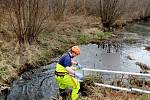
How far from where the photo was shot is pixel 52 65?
695 inches

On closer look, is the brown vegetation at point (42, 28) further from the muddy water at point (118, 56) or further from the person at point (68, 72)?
the person at point (68, 72)

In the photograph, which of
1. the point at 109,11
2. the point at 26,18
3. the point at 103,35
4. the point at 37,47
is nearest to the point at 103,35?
the point at 103,35

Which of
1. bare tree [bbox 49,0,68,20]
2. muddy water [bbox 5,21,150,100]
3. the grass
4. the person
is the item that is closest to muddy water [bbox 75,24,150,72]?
muddy water [bbox 5,21,150,100]

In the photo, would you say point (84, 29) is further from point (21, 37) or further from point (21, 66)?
point (21, 66)

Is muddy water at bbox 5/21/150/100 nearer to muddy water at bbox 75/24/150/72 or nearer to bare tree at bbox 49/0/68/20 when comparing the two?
muddy water at bbox 75/24/150/72

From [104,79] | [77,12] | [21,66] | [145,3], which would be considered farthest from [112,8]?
[104,79]

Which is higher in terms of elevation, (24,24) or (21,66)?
(24,24)

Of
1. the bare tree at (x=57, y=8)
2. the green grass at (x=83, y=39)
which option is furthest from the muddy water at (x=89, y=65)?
the bare tree at (x=57, y=8)

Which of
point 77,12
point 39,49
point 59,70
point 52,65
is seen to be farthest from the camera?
point 77,12

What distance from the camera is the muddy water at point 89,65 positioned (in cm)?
1358

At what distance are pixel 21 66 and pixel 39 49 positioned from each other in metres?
2.78

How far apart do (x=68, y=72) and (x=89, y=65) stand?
334 inches

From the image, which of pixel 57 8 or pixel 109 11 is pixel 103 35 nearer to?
pixel 109 11

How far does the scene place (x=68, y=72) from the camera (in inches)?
394
